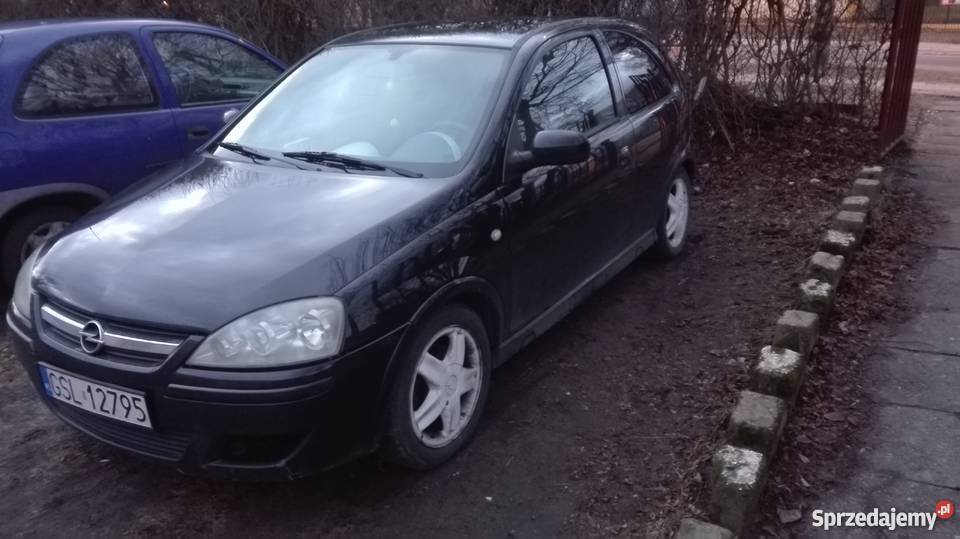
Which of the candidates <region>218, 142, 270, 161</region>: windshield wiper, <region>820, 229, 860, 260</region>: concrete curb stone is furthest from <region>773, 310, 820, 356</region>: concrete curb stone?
<region>218, 142, 270, 161</region>: windshield wiper

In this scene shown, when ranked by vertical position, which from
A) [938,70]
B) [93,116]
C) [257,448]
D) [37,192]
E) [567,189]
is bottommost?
[938,70]

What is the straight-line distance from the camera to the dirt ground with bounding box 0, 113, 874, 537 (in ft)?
9.98

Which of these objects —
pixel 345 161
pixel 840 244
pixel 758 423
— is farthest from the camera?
pixel 840 244

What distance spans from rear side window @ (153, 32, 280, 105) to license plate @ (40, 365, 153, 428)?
3048 mm

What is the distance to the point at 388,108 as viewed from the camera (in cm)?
387

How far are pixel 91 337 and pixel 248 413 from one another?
662mm

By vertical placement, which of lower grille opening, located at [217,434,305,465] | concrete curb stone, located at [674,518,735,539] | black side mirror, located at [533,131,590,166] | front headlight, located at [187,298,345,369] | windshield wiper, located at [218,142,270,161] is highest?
black side mirror, located at [533,131,590,166]

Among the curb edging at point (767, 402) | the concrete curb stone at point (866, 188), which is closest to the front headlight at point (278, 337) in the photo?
the curb edging at point (767, 402)

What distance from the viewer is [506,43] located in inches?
158

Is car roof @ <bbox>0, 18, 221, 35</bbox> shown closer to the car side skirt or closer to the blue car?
the blue car

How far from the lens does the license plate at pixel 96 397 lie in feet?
9.13

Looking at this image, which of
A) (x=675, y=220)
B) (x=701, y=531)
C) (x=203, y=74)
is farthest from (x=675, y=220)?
(x=203, y=74)

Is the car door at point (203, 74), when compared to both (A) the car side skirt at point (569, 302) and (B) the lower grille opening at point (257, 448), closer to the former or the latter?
(A) the car side skirt at point (569, 302)

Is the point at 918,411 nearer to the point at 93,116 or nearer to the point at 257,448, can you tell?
the point at 257,448
